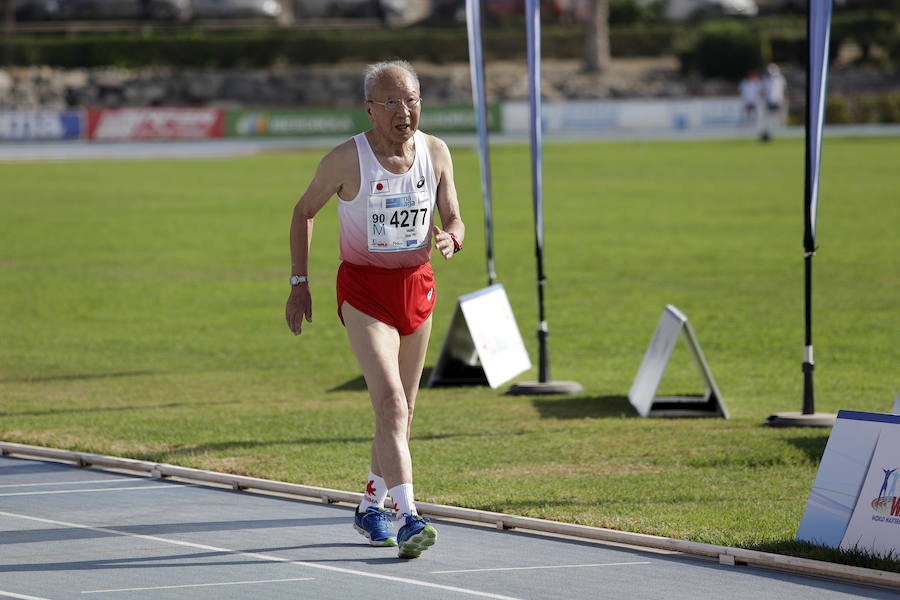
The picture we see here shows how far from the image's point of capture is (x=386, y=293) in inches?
238

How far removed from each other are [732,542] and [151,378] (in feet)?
21.2

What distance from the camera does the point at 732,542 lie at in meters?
6.23

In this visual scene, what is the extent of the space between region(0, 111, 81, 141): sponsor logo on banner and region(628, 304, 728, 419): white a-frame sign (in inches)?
1587

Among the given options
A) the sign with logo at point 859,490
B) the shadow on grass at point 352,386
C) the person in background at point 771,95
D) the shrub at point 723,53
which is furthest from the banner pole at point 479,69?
the shrub at point 723,53

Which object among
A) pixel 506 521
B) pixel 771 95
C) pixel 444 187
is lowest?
pixel 506 521

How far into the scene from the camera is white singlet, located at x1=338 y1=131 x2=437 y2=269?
599cm

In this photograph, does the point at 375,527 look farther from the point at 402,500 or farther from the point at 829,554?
the point at 829,554

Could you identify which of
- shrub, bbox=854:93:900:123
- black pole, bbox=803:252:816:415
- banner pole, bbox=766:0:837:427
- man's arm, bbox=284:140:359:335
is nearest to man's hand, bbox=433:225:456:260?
man's arm, bbox=284:140:359:335

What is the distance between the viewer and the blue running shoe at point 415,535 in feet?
19.2

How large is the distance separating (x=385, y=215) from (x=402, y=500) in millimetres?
1293

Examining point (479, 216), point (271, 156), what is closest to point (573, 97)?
point (271, 156)

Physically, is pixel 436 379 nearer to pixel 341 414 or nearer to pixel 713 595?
pixel 341 414

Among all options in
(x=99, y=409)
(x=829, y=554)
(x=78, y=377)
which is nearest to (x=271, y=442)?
(x=99, y=409)

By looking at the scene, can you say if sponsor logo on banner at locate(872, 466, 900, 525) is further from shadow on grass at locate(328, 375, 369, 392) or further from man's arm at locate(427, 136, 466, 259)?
shadow on grass at locate(328, 375, 369, 392)
